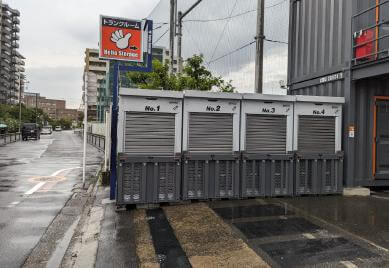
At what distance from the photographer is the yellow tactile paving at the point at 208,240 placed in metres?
4.18

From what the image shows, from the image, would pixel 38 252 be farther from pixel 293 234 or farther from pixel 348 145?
pixel 348 145

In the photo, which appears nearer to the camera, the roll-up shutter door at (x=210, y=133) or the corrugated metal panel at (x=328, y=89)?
the roll-up shutter door at (x=210, y=133)

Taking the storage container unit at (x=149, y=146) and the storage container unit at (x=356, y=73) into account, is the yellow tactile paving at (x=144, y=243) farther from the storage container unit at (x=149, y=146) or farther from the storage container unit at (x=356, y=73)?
the storage container unit at (x=356, y=73)

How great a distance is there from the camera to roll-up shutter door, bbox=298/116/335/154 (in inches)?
309

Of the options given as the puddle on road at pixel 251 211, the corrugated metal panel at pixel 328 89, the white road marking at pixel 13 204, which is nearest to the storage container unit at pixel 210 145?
the puddle on road at pixel 251 211

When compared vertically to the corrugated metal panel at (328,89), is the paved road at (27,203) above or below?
below

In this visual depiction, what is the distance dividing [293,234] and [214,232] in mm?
1183

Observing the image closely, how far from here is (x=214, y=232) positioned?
5285 mm

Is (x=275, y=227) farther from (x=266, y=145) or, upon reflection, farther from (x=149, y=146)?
(x=149, y=146)

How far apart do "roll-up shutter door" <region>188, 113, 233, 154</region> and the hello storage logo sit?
2.36 m

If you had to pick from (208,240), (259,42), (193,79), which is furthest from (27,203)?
(193,79)

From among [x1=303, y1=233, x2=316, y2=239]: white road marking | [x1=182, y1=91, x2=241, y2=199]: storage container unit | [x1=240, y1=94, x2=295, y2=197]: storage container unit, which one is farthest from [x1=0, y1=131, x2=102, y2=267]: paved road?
[x1=240, y1=94, x2=295, y2=197]: storage container unit

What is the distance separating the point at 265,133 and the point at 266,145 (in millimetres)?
267

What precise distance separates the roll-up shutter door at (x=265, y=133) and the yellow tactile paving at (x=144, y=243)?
2.83 meters
